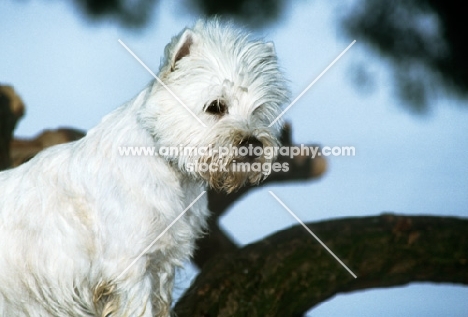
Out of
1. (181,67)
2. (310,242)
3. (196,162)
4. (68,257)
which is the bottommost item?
(310,242)

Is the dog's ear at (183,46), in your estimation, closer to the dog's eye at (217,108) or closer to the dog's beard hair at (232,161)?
the dog's eye at (217,108)

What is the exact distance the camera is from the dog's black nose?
2.71 metres

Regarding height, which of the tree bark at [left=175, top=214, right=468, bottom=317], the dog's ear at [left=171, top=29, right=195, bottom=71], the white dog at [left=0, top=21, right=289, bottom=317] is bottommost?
the tree bark at [left=175, top=214, right=468, bottom=317]

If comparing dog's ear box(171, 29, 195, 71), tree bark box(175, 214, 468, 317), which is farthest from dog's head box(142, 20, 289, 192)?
tree bark box(175, 214, 468, 317)

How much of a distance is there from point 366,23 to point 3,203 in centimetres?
243

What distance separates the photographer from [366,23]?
443 cm

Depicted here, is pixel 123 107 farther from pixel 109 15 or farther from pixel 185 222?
pixel 109 15

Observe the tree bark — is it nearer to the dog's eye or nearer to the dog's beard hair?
the dog's beard hair

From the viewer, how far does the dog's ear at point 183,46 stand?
2.71 m

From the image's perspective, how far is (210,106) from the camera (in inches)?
108

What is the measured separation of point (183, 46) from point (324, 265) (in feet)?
4.32

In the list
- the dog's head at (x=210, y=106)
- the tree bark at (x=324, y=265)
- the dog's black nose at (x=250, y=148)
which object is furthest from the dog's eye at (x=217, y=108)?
the tree bark at (x=324, y=265)

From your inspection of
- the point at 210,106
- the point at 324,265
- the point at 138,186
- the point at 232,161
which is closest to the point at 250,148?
the point at 232,161

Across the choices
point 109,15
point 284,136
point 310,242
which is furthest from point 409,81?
point 109,15
